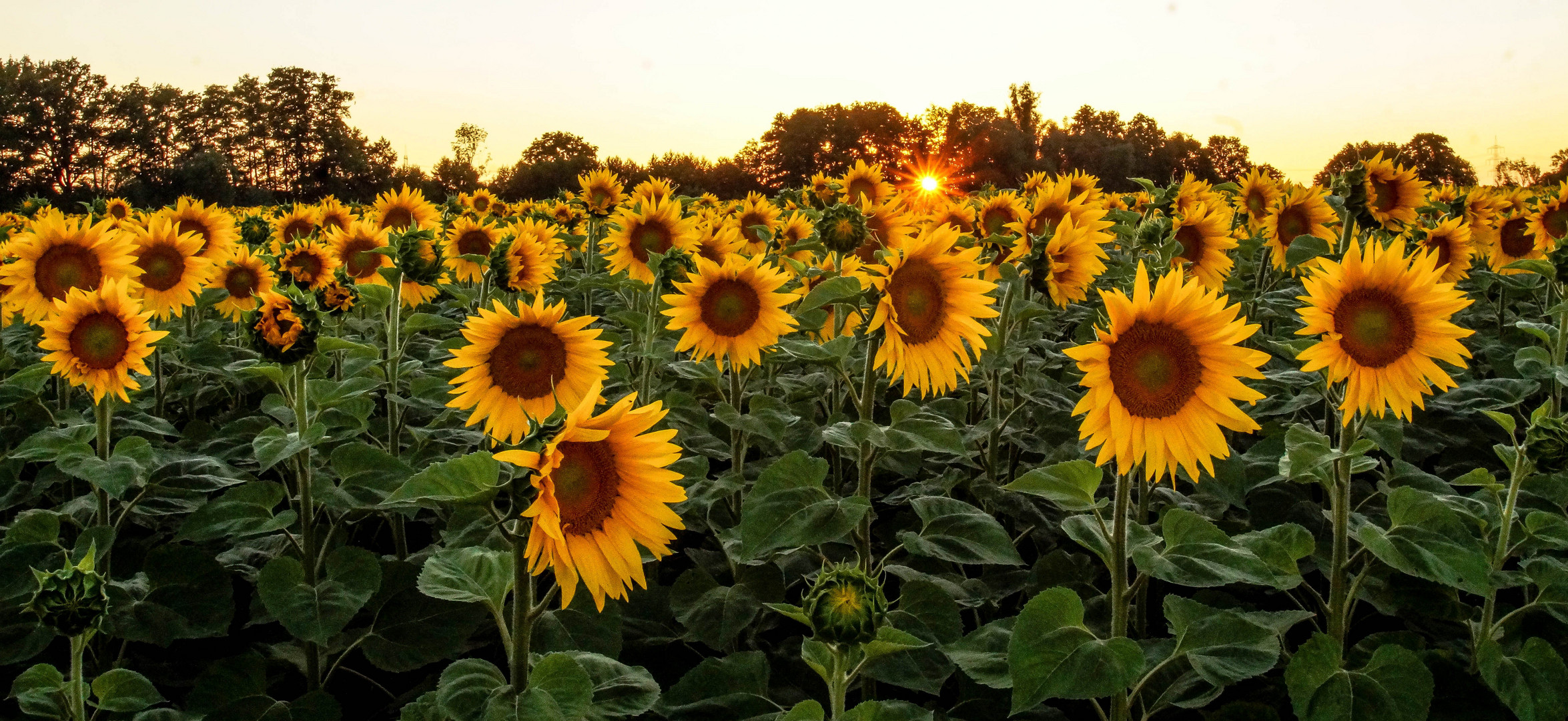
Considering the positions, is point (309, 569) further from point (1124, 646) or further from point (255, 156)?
point (255, 156)

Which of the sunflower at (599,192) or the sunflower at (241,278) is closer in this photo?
the sunflower at (241,278)

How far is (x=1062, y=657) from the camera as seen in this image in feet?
6.75

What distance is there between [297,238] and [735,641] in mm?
3996

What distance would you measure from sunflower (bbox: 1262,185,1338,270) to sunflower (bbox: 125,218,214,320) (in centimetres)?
665

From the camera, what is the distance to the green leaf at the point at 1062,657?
1.99 m

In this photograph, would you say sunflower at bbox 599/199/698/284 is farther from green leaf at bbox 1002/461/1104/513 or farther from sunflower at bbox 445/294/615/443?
green leaf at bbox 1002/461/1104/513

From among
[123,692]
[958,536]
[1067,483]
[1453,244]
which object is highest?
[1453,244]

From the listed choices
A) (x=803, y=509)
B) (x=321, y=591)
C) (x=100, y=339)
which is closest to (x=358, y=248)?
(x=100, y=339)

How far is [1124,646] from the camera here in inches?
80.4

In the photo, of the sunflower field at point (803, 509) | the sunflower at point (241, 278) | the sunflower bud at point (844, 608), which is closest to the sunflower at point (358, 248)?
the sunflower at point (241, 278)

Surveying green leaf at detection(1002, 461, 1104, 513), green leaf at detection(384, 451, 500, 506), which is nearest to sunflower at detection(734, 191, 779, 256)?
green leaf at detection(1002, 461, 1104, 513)

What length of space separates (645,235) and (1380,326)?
4395 mm

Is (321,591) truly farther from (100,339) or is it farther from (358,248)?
(358,248)

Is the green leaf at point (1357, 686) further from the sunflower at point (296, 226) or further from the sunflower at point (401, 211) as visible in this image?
the sunflower at point (296, 226)
